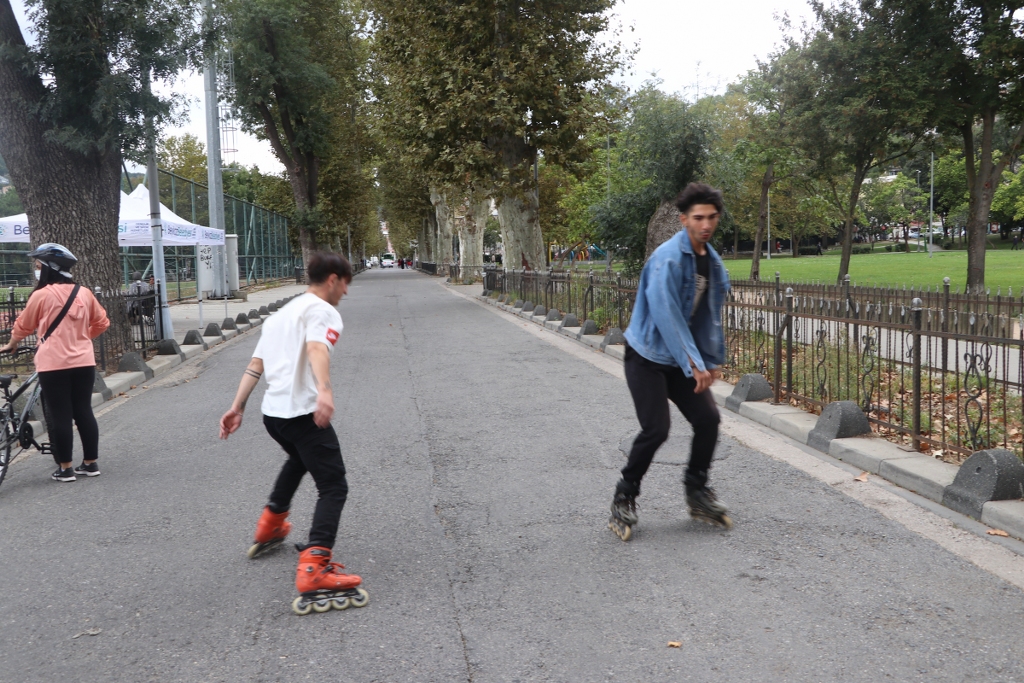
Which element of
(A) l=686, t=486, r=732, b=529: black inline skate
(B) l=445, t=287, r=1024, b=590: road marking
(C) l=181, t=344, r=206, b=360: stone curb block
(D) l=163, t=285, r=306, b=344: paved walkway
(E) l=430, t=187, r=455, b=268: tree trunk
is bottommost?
(B) l=445, t=287, r=1024, b=590: road marking

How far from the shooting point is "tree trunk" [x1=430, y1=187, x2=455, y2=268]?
53.4 m

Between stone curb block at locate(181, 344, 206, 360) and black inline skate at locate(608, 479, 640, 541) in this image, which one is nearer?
black inline skate at locate(608, 479, 640, 541)

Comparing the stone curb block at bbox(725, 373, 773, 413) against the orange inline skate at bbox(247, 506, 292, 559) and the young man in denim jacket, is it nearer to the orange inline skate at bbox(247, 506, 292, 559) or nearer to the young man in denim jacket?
the young man in denim jacket

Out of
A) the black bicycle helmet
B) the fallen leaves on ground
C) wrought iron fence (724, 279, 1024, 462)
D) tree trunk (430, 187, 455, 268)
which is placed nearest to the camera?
the fallen leaves on ground

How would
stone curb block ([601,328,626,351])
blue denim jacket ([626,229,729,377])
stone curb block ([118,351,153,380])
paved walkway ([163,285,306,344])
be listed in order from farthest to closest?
1. paved walkway ([163,285,306,344])
2. stone curb block ([601,328,626,351])
3. stone curb block ([118,351,153,380])
4. blue denim jacket ([626,229,729,377])

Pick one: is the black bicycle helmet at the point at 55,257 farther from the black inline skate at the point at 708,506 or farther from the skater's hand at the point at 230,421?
the black inline skate at the point at 708,506

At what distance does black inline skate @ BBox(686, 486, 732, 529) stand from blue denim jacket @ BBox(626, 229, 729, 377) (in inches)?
28.6

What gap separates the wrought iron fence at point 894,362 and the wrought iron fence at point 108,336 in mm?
8227

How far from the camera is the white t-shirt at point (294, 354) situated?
13.4 ft

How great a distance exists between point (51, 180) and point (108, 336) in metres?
2.25

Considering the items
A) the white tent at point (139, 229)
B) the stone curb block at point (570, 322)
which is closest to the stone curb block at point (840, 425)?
the stone curb block at point (570, 322)

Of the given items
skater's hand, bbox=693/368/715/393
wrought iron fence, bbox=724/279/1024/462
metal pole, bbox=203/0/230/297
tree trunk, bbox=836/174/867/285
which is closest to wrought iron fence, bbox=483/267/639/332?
wrought iron fence, bbox=724/279/1024/462

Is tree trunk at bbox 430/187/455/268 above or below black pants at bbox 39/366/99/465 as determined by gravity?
above

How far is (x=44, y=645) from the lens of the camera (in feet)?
12.2
